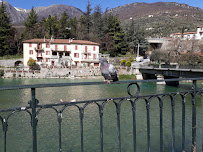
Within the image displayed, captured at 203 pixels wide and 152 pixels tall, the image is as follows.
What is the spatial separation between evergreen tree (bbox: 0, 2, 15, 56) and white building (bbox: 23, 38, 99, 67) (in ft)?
20.6

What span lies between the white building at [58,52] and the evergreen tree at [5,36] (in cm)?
629

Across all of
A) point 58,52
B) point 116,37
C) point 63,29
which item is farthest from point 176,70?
point 63,29

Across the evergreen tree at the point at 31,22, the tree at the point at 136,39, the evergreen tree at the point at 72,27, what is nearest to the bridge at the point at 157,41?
the tree at the point at 136,39

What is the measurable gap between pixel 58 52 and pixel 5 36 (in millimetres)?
13642

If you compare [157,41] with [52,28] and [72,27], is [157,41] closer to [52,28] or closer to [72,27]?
[72,27]

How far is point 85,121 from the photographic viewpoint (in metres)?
12.1

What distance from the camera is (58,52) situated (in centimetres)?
4450

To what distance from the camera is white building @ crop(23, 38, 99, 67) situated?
4328 cm

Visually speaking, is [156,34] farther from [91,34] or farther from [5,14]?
[5,14]

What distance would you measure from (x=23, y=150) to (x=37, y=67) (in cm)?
3298

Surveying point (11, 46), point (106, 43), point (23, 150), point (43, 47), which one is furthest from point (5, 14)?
point (23, 150)

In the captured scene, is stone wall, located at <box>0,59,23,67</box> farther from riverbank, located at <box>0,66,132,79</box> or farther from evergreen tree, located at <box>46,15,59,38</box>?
evergreen tree, located at <box>46,15,59,38</box>

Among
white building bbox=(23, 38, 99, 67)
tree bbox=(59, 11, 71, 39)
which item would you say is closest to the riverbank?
white building bbox=(23, 38, 99, 67)

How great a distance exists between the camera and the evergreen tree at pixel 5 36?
152 ft
